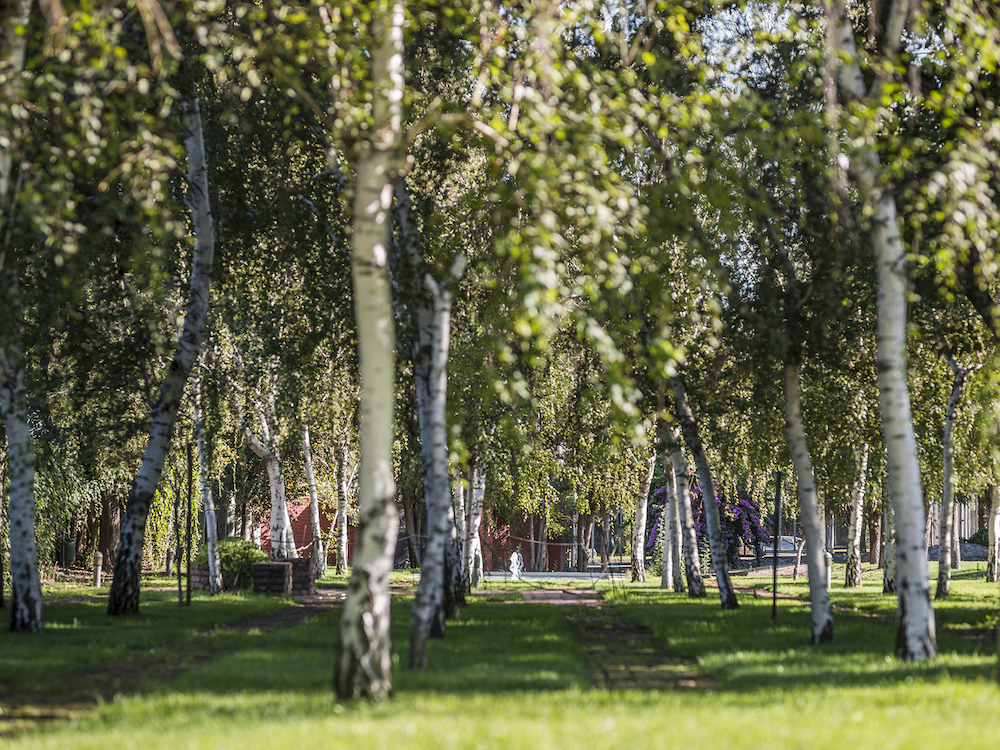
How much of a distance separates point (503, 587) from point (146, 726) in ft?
81.9

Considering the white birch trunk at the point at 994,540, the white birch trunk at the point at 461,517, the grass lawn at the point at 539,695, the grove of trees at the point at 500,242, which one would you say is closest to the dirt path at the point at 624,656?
the grass lawn at the point at 539,695

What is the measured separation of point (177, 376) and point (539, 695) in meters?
10.9

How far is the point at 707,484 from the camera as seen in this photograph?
790 inches

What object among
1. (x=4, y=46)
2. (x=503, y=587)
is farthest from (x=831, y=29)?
(x=503, y=587)

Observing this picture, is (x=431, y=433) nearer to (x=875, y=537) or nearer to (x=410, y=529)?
(x=410, y=529)

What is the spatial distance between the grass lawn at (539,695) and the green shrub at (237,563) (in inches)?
447

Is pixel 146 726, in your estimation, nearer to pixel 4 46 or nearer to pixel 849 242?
pixel 4 46

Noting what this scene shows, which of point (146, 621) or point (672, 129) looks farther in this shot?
point (146, 621)

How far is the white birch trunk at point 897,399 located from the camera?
10.8m

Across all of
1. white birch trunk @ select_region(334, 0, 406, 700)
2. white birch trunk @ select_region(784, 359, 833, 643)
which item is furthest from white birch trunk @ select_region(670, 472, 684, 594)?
white birch trunk @ select_region(334, 0, 406, 700)

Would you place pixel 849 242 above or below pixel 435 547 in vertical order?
above

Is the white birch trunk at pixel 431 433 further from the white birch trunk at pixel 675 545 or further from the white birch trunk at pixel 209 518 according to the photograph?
the white birch trunk at pixel 675 545

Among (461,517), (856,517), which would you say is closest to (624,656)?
(461,517)

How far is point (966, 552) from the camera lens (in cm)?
5500
